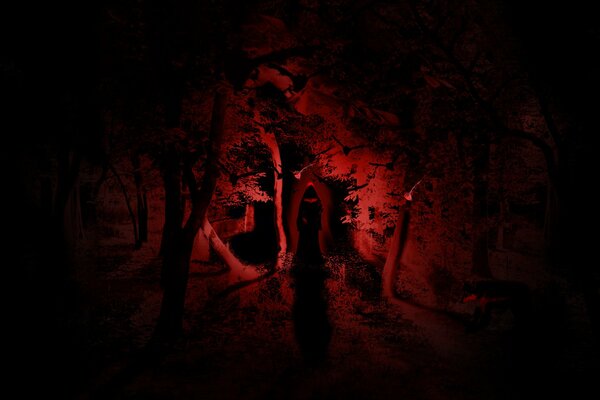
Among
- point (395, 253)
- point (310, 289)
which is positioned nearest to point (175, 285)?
point (310, 289)

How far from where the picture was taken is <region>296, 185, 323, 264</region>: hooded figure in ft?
50.6

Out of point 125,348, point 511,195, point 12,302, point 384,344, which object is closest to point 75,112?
point 12,302

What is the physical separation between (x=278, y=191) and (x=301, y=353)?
7.74 m

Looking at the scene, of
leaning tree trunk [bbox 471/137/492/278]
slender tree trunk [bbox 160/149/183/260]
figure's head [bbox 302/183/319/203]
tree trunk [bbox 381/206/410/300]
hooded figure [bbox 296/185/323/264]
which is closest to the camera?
slender tree trunk [bbox 160/149/183/260]

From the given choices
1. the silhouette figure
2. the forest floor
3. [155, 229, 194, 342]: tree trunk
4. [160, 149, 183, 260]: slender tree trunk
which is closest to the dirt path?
the forest floor

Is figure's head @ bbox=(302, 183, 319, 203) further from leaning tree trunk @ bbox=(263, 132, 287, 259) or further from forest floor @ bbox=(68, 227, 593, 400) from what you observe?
forest floor @ bbox=(68, 227, 593, 400)

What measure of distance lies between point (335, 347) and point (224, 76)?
262 inches

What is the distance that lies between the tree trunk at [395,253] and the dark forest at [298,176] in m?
0.07

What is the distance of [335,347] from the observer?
892 centimetres

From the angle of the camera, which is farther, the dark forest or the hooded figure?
the hooded figure

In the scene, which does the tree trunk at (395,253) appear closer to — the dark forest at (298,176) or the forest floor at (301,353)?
the dark forest at (298,176)

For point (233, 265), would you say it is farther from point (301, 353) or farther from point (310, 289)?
point (301, 353)

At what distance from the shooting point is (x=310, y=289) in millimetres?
12656

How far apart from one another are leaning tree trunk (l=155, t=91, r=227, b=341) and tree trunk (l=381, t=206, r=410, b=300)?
6400mm
